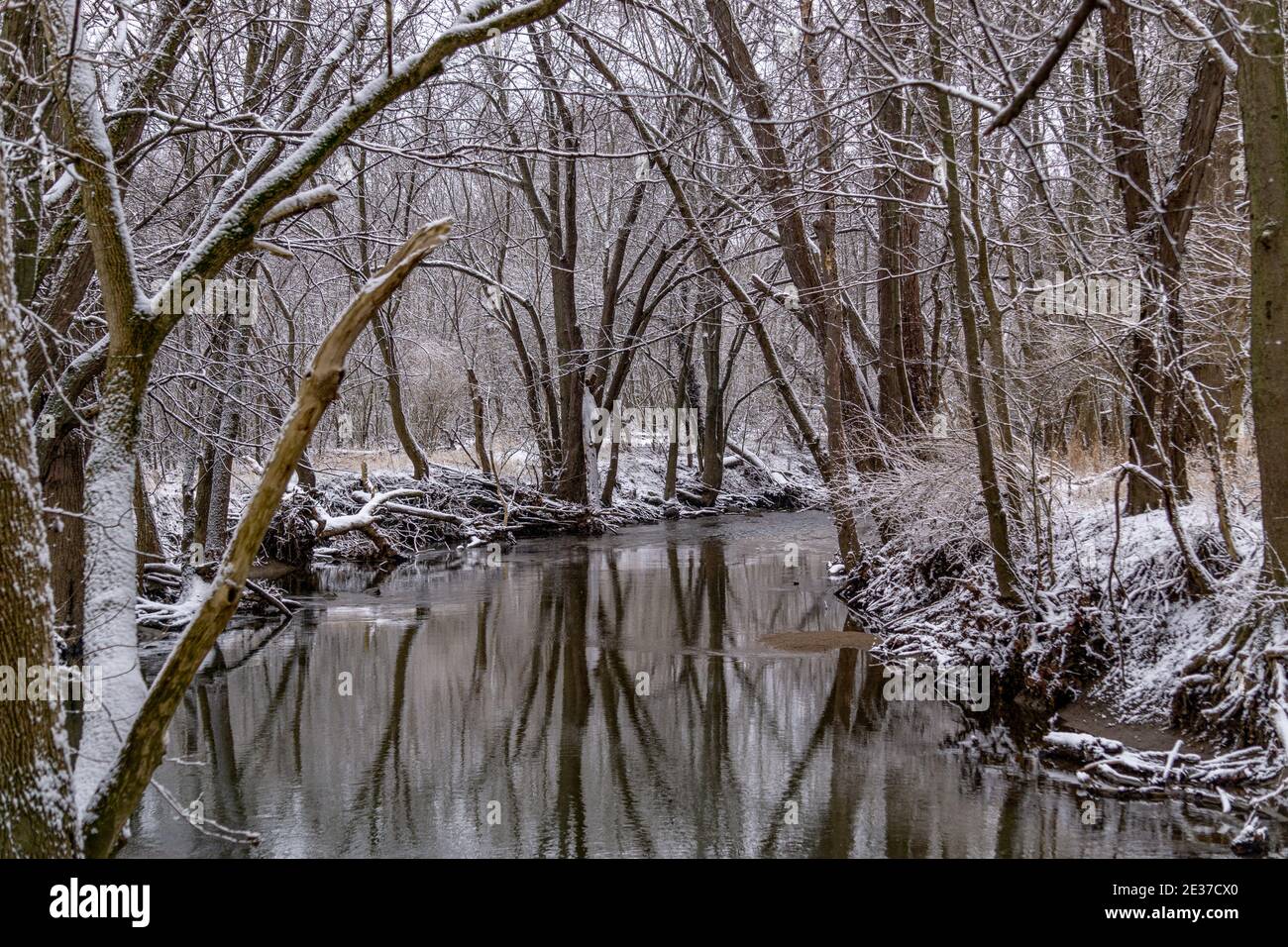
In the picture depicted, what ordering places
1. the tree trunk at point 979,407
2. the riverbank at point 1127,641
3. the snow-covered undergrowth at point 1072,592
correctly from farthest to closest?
the tree trunk at point 979,407 → the snow-covered undergrowth at point 1072,592 → the riverbank at point 1127,641

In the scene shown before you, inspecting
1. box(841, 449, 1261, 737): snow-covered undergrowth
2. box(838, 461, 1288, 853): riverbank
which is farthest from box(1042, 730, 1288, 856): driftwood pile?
box(841, 449, 1261, 737): snow-covered undergrowth

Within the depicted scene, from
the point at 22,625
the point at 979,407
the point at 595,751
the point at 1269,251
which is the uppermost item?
the point at 1269,251

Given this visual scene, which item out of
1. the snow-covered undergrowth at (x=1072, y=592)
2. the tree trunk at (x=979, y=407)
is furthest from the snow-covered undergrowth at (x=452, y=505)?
the tree trunk at (x=979, y=407)

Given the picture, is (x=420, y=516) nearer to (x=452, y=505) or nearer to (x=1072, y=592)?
(x=452, y=505)

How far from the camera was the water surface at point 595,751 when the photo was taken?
681cm

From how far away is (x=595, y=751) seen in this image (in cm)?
880

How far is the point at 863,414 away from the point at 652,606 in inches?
164

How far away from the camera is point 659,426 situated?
121 feet

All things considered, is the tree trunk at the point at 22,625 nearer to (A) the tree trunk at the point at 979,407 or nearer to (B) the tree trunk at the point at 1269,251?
(B) the tree trunk at the point at 1269,251

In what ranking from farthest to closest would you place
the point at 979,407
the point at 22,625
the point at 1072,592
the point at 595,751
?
the point at 979,407 < the point at 1072,592 < the point at 595,751 < the point at 22,625

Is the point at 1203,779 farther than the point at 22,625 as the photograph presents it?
Yes

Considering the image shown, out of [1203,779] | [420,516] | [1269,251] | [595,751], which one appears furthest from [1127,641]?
[420,516]

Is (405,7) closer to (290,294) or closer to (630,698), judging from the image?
(630,698)
